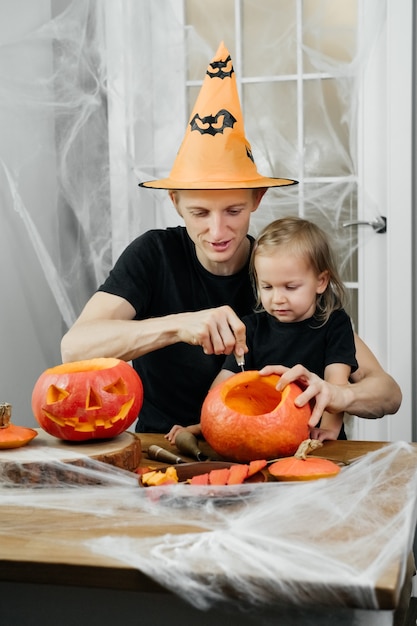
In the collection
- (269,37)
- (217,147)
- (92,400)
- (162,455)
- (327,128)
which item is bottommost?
(162,455)

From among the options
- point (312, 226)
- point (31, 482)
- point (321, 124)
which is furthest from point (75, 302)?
point (31, 482)

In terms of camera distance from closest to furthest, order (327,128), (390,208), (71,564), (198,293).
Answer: (71,564), (198,293), (390,208), (327,128)

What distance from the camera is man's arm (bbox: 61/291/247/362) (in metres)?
1.43

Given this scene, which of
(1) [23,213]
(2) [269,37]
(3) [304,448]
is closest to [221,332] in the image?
(3) [304,448]

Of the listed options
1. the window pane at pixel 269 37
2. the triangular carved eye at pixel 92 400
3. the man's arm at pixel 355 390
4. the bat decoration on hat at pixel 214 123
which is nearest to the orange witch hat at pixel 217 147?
the bat decoration on hat at pixel 214 123

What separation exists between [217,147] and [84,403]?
0.67 m

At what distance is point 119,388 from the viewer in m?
1.30

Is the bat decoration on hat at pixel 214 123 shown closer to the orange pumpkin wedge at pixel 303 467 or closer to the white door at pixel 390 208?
the orange pumpkin wedge at pixel 303 467

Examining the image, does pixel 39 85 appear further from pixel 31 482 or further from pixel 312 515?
pixel 312 515

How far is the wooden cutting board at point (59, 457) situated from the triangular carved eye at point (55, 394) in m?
0.07

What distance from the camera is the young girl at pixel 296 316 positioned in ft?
5.37

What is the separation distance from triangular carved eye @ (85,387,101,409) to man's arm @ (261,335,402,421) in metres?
0.28

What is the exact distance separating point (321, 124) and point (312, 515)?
1991mm

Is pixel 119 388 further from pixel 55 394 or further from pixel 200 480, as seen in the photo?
pixel 200 480
